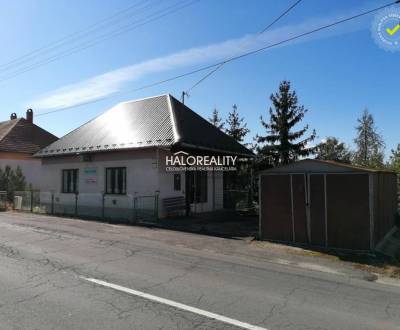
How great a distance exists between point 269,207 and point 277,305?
6020 mm

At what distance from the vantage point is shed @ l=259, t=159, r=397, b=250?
1000 cm

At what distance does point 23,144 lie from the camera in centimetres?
3203

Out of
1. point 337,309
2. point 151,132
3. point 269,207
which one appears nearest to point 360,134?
point 151,132

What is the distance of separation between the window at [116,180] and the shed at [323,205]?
8.69m

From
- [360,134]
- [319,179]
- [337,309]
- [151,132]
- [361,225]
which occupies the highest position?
[360,134]

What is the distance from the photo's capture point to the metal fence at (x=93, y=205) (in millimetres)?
16672

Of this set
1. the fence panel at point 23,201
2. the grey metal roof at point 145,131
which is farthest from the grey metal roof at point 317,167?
the fence panel at point 23,201

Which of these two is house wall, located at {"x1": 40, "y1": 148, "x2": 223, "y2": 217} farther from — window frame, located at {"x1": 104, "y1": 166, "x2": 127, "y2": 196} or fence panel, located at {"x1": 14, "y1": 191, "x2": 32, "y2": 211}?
fence panel, located at {"x1": 14, "y1": 191, "x2": 32, "y2": 211}

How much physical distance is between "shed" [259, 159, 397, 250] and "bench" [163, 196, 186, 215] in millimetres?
6389

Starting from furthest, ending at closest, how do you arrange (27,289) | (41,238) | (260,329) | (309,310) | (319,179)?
(41,238) < (319,179) < (27,289) < (309,310) < (260,329)

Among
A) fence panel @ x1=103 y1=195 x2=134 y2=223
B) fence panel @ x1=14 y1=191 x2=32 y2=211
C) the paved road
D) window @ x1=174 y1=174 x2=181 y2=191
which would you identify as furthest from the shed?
fence panel @ x1=14 y1=191 x2=32 y2=211

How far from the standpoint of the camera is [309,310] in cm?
541

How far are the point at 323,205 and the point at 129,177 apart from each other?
9931 millimetres

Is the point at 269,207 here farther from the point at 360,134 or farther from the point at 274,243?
the point at 360,134
